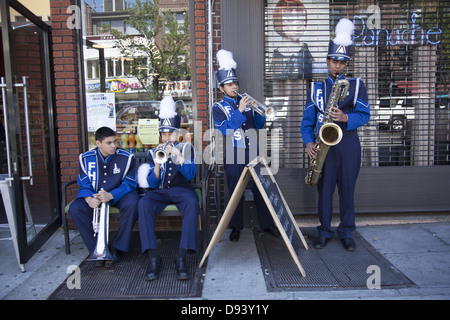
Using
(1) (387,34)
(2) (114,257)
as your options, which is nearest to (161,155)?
(2) (114,257)

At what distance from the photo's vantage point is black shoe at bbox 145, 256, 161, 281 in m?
3.56

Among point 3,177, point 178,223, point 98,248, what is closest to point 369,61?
point 178,223

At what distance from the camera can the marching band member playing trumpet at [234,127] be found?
4.15 meters

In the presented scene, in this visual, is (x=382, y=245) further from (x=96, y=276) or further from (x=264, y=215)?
(x=96, y=276)

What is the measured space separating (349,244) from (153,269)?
209 cm

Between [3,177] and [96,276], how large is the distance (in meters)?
1.52

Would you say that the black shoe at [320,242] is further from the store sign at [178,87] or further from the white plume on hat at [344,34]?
the store sign at [178,87]

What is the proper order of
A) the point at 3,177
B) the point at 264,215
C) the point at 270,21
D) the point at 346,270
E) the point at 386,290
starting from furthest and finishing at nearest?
1. the point at 270,21
2. the point at 264,215
3. the point at 3,177
4. the point at 346,270
5. the point at 386,290

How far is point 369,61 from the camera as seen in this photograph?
16.4 feet

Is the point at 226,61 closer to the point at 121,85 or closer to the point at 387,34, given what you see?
the point at 121,85

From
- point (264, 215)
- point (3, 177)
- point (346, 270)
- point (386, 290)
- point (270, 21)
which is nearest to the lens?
point (386, 290)

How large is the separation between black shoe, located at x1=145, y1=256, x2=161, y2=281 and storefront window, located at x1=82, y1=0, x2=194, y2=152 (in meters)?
1.79

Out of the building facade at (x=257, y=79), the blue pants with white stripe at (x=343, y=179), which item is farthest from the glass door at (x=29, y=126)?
the blue pants with white stripe at (x=343, y=179)

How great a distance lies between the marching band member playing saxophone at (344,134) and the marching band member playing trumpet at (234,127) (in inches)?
24.1
